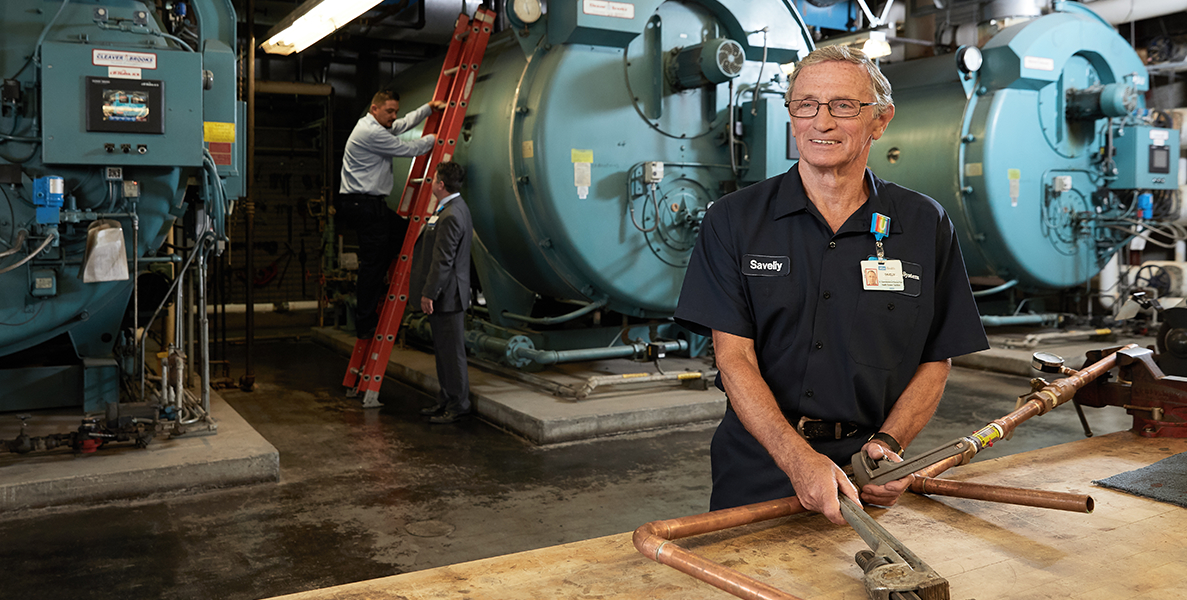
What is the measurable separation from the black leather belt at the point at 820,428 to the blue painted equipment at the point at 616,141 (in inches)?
149

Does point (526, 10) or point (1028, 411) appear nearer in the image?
point (1028, 411)

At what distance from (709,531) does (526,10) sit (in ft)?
15.4

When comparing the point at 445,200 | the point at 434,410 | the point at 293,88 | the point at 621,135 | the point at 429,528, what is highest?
the point at 293,88

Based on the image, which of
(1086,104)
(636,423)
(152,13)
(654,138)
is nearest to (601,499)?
(636,423)

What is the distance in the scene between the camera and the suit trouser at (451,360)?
5.75 metres

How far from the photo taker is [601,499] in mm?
4234

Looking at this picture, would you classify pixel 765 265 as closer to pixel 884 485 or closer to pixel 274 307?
pixel 884 485

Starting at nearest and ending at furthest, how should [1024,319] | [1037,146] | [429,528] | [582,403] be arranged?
1. [429,528]
2. [582,403]
3. [1037,146]
4. [1024,319]

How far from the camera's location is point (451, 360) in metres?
5.75

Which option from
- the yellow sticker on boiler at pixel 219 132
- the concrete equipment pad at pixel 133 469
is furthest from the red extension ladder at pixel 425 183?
the yellow sticker on boiler at pixel 219 132

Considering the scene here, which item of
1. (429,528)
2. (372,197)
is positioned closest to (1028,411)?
(429,528)

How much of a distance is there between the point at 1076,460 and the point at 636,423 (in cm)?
341

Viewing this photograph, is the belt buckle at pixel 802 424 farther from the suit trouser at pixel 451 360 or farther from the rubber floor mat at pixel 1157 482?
the suit trouser at pixel 451 360

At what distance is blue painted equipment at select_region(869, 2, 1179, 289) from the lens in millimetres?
7648
